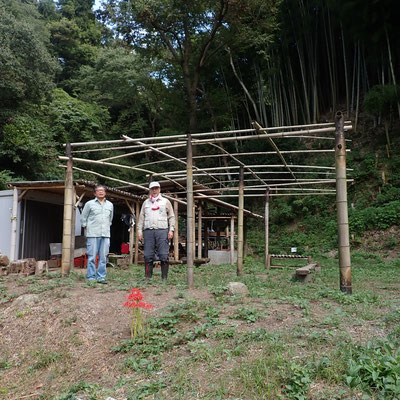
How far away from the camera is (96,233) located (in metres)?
6.19

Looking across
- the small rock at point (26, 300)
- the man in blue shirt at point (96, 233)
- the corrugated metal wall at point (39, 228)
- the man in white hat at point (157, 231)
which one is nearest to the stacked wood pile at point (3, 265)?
the man in blue shirt at point (96, 233)

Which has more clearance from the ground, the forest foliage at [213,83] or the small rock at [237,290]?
the forest foliage at [213,83]

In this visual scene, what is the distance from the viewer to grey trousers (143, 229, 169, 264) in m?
6.17

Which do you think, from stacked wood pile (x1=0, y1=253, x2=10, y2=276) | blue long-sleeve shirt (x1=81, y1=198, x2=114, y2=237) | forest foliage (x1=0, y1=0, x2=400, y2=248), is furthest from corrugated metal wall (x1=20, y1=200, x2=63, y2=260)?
blue long-sleeve shirt (x1=81, y1=198, x2=114, y2=237)

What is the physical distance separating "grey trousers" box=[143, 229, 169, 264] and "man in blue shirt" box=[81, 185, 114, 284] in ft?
2.23

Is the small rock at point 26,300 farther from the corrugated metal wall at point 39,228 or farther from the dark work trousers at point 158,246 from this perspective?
the corrugated metal wall at point 39,228

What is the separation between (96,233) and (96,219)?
8.9 inches

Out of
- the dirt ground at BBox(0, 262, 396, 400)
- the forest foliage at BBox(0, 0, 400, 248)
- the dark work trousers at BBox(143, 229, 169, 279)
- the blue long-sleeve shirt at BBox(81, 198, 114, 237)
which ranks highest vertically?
the forest foliage at BBox(0, 0, 400, 248)

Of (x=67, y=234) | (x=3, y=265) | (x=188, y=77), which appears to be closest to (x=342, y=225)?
(x=67, y=234)

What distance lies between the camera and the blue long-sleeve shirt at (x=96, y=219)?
20.3 ft

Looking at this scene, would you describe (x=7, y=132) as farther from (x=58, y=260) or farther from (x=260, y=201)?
(x=260, y=201)

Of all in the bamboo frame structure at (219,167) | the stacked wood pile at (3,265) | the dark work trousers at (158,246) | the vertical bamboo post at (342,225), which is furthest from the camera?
the stacked wood pile at (3,265)

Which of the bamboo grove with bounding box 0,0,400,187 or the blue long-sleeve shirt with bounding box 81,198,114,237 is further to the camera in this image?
the bamboo grove with bounding box 0,0,400,187

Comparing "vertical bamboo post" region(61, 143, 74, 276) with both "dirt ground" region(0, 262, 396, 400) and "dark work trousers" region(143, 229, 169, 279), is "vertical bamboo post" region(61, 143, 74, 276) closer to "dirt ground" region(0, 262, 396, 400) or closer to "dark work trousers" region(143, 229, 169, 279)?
"dirt ground" region(0, 262, 396, 400)
